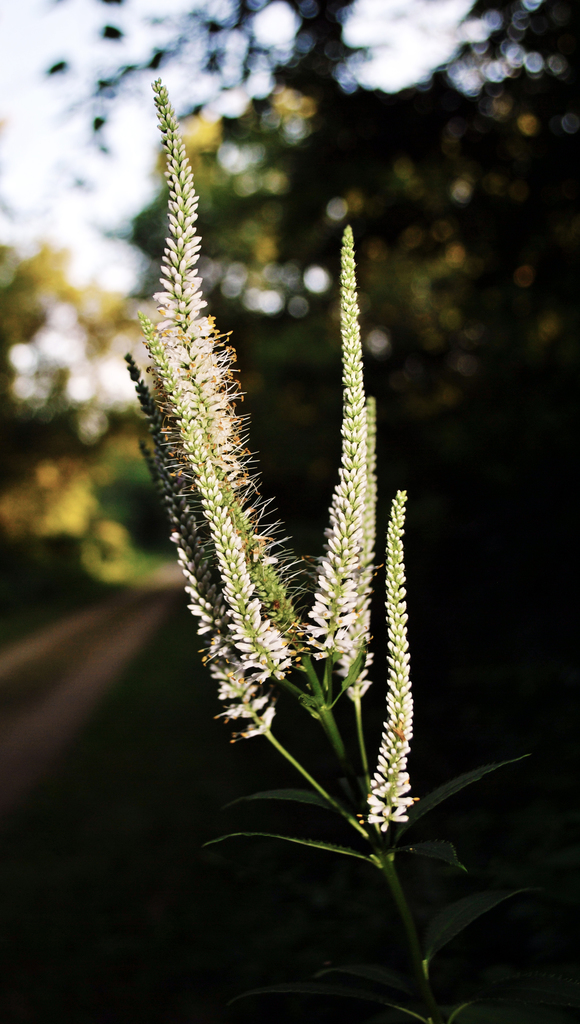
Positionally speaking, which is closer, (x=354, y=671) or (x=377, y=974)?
(x=354, y=671)

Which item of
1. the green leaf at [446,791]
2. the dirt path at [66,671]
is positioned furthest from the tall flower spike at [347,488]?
the dirt path at [66,671]

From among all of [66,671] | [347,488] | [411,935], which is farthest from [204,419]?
[66,671]

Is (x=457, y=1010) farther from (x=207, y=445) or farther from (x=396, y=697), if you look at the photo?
(x=207, y=445)

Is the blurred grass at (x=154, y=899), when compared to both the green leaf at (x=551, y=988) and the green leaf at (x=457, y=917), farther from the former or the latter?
the green leaf at (x=551, y=988)

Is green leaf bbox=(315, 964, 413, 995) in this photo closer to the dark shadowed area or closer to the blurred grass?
the dark shadowed area

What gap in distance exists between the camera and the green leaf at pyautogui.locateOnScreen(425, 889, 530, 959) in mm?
1607

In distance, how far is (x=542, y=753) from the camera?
236 inches

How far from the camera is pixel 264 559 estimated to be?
150cm

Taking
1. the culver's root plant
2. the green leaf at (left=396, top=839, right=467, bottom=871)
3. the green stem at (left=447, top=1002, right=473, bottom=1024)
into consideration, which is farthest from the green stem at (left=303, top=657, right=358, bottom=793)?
the green stem at (left=447, top=1002, right=473, bottom=1024)

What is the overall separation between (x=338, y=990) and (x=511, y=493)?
8.39 m

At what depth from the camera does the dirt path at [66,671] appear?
10.0 meters

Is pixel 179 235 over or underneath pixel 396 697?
over

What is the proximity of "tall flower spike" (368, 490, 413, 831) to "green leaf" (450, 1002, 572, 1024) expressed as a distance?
622 millimetres

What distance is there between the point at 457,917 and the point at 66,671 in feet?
51.0
